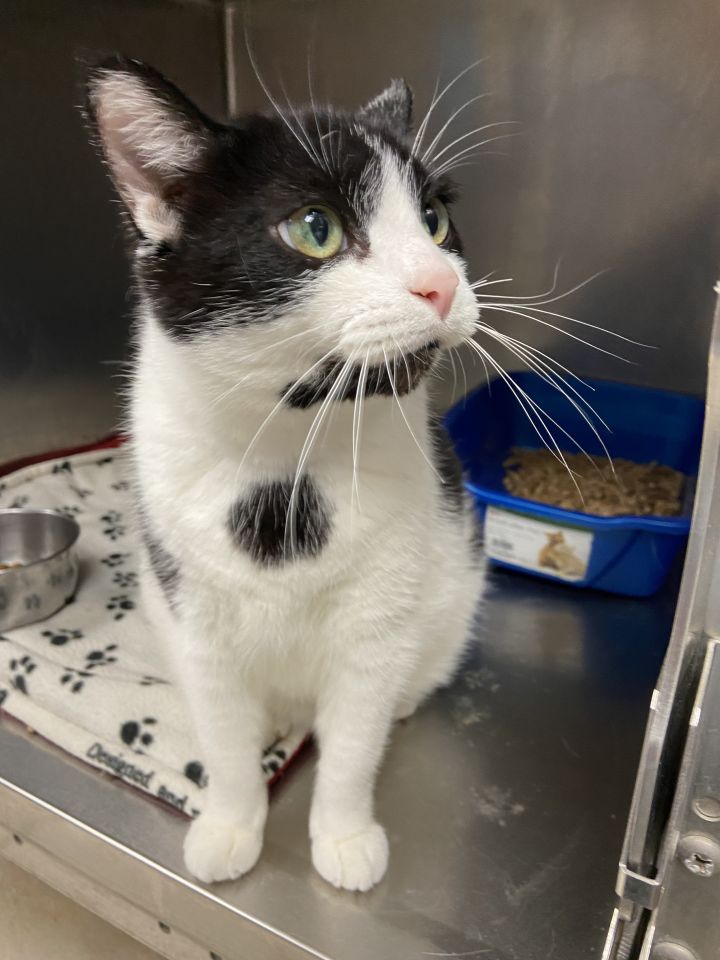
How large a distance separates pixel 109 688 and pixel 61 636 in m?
0.16

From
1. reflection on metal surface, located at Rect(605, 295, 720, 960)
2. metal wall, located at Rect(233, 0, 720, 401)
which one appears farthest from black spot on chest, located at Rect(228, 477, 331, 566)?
metal wall, located at Rect(233, 0, 720, 401)

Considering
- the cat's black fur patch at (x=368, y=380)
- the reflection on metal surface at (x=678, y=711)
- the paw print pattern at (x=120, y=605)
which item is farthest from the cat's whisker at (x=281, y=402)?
the paw print pattern at (x=120, y=605)

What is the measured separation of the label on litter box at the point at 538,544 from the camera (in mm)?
1130

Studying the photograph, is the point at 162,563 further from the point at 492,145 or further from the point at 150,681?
the point at 492,145

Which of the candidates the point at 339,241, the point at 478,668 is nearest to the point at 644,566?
the point at 478,668

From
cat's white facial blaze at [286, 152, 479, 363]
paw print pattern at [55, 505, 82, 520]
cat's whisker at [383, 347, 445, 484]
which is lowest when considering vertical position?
paw print pattern at [55, 505, 82, 520]

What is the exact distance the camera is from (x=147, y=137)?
1.70 feet

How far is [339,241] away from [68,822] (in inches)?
25.8

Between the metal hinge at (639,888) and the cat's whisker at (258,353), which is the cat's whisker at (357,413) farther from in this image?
the metal hinge at (639,888)

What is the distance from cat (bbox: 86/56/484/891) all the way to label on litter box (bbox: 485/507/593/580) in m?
0.25

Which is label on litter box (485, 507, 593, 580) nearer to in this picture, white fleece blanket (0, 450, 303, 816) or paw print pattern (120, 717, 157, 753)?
white fleece blanket (0, 450, 303, 816)

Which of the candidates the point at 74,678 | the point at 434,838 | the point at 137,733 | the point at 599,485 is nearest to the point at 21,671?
the point at 74,678

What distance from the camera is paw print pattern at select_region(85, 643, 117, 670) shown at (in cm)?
100

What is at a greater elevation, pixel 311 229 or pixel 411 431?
pixel 311 229
